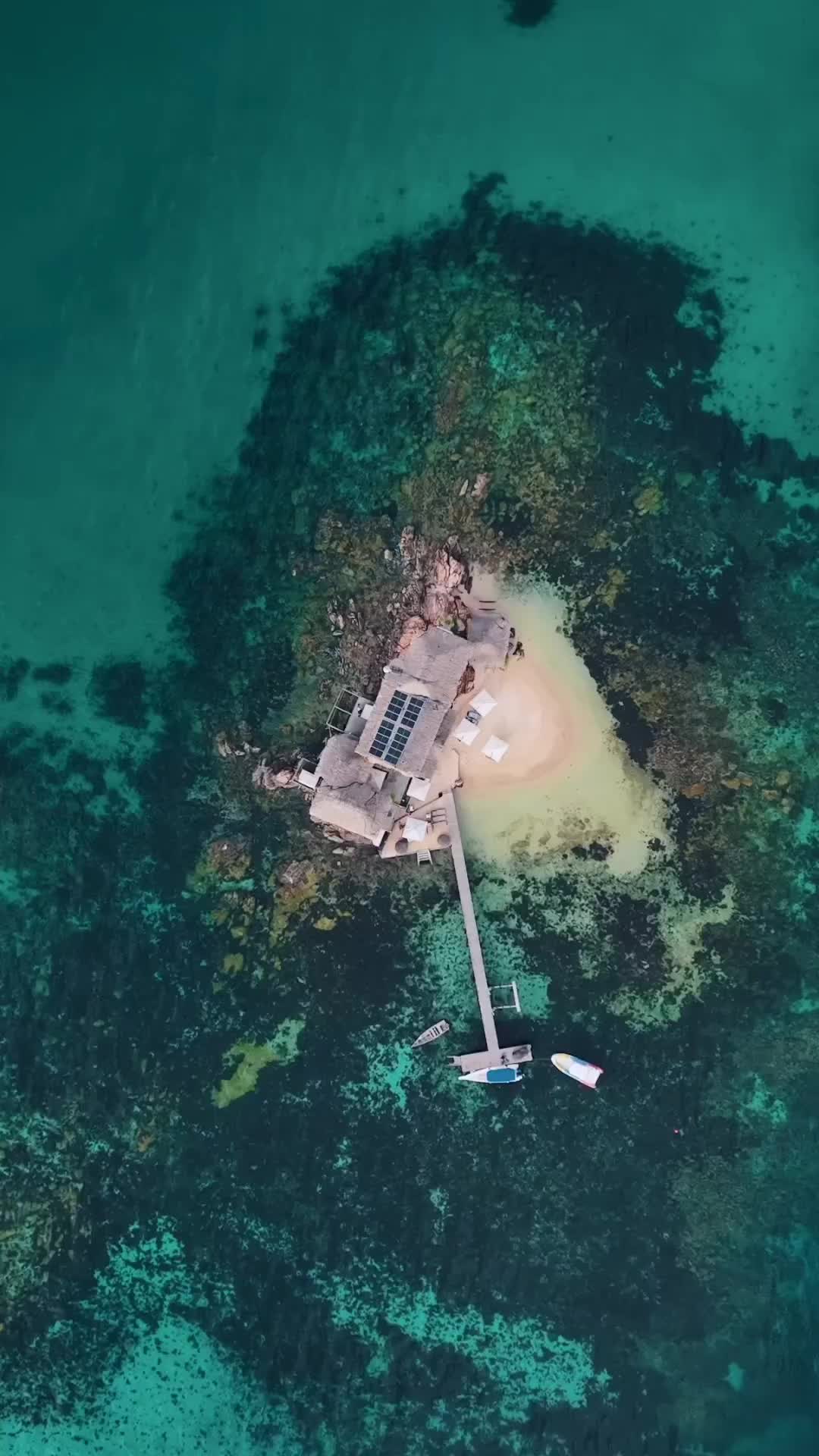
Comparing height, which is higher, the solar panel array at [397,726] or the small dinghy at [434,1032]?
the solar panel array at [397,726]

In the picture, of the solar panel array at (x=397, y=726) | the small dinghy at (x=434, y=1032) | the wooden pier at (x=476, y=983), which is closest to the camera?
the solar panel array at (x=397, y=726)

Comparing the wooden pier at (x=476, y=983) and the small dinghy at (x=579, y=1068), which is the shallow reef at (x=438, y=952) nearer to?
the small dinghy at (x=579, y=1068)

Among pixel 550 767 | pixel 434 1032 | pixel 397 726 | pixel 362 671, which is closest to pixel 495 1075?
pixel 434 1032

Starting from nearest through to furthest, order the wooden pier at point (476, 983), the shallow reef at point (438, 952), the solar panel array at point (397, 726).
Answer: the solar panel array at point (397, 726)
the wooden pier at point (476, 983)
the shallow reef at point (438, 952)

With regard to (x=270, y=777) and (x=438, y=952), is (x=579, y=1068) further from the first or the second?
(x=270, y=777)

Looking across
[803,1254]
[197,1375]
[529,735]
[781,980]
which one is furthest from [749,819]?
[197,1375]

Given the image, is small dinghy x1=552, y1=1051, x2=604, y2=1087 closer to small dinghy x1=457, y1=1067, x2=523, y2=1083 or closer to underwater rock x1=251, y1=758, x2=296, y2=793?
small dinghy x1=457, y1=1067, x2=523, y2=1083

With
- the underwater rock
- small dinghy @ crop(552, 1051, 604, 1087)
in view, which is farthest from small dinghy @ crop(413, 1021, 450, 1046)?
the underwater rock

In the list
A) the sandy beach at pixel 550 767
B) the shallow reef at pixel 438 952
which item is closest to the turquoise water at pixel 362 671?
the shallow reef at pixel 438 952
